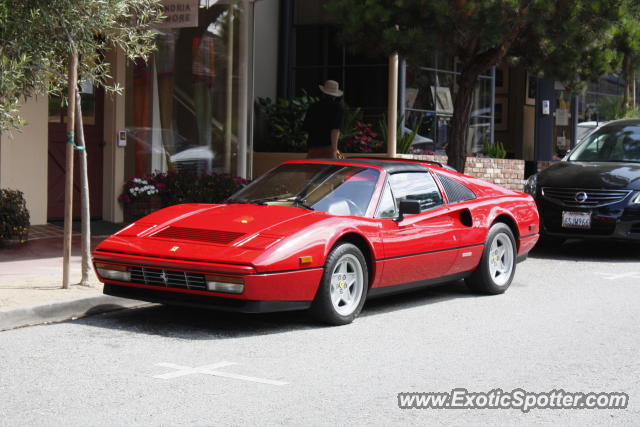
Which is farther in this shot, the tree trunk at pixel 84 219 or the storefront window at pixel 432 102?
the storefront window at pixel 432 102

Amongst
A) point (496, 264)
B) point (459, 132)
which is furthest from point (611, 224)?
point (459, 132)

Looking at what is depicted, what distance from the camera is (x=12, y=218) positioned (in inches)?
446

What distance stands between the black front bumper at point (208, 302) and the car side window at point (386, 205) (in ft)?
4.10

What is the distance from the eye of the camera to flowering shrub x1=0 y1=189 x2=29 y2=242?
1125 cm

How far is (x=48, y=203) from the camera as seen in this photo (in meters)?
13.6

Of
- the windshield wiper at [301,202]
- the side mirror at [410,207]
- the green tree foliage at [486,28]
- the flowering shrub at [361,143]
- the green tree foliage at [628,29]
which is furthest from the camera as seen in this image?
the flowering shrub at [361,143]

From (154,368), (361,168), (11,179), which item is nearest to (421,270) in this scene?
(361,168)

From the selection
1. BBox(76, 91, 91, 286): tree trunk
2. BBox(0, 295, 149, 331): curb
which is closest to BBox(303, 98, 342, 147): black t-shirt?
BBox(76, 91, 91, 286): tree trunk

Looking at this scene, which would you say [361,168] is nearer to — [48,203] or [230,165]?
[48,203]

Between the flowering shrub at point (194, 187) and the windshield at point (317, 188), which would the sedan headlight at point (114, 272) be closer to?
the windshield at point (317, 188)

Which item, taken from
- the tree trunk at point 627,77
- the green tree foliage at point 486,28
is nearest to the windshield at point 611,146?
the green tree foliage at point 486,28

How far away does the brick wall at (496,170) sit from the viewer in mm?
18000

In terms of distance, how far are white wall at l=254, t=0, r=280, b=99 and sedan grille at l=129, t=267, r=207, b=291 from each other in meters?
11.5

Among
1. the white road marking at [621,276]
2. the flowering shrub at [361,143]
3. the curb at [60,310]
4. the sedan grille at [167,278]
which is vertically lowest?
the white road marking at [621,276]
